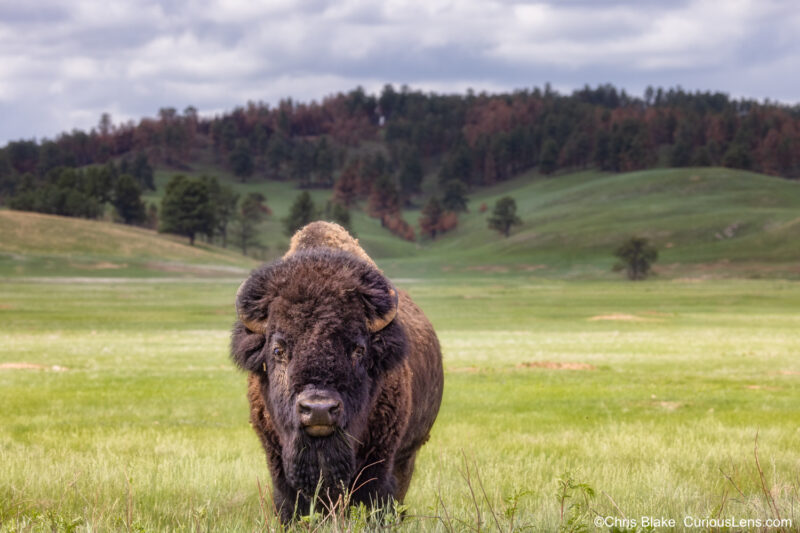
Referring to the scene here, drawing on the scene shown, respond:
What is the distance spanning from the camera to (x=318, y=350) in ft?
17.4

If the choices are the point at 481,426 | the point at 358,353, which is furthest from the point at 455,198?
the point at 358,353

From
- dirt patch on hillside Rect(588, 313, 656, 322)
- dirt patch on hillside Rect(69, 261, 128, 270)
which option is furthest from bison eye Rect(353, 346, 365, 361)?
dirt patch on hillside Rect(69, 261, 128, 270)

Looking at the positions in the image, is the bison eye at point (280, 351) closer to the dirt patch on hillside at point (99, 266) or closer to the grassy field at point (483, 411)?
the grassy field at point (483, 411)

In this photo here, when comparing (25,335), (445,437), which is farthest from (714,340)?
(25,335)

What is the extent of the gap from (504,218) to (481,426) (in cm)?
14682

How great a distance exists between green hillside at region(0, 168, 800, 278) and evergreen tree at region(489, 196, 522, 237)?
244cm

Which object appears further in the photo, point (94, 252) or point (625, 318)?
point (94, 252)

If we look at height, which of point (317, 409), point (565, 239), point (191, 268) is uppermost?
point (317, 409)

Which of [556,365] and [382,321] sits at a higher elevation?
[382,321]

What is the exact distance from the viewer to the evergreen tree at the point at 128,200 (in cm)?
14925

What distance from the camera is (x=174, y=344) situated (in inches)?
1204

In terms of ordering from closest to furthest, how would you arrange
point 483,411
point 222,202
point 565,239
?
point 483,411 → point 565,239 → point 222,202

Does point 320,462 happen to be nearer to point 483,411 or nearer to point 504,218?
point 483,411

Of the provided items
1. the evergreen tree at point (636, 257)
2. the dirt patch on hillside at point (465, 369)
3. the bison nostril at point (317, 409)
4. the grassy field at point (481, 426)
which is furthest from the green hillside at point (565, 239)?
the bison nostril at point (317, 409)
